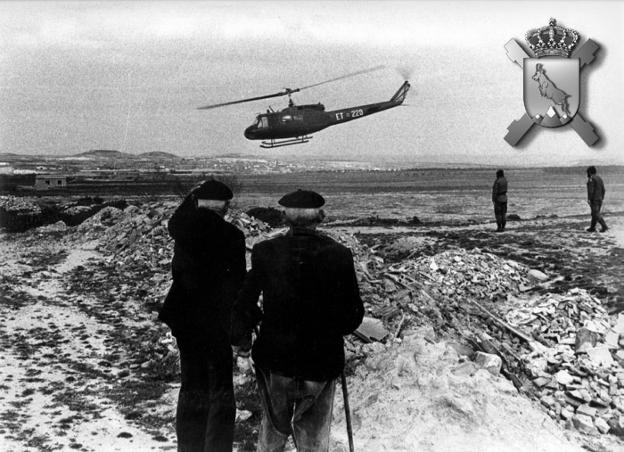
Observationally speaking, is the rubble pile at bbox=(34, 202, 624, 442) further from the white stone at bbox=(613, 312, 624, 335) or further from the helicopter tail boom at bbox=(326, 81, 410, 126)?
the helicopter tail boom at bbox=(326, 81, 410, 126)

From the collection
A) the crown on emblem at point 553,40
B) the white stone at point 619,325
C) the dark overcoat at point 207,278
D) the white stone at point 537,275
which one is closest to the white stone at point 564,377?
the white stone at point 619,325

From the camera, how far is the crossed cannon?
679 cm

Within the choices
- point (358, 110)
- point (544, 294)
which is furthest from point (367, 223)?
point (544, 294)

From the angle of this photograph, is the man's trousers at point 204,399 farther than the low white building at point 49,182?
No

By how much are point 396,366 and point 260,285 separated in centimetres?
243

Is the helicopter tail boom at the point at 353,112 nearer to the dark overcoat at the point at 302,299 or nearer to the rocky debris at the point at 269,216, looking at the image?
the rocky debris at the point at 269,216

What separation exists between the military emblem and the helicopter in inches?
84.5

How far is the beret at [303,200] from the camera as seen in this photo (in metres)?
2.90

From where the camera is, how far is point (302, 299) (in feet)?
9.23

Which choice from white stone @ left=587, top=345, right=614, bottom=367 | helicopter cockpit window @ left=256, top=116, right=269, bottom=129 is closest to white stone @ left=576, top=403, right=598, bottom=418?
white stone @ left=587, top=345, right=614, bottom=367

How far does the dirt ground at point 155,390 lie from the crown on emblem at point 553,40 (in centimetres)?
373

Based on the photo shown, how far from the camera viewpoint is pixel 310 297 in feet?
9.25

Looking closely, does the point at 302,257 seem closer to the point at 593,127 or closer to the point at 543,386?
the point at 543,386

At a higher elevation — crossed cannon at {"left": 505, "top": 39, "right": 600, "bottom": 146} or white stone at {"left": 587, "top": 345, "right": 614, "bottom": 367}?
crossed cannon at {"left": 505, "top": 39, "right": 600, "bottom": 146}
